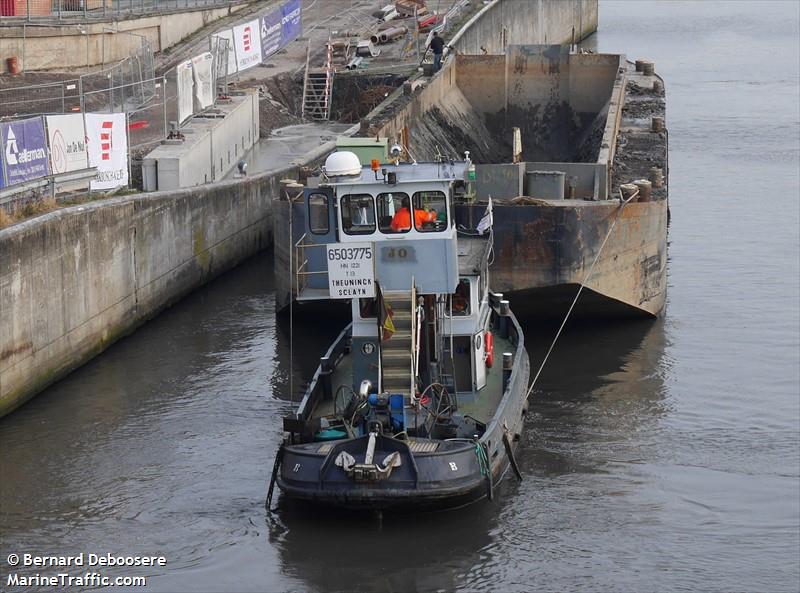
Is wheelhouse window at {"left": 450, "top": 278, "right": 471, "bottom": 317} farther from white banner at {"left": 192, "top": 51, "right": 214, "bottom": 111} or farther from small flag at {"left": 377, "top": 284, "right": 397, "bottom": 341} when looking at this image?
white banner at {"left": 192, "top": 51, "right": 214, "bottom": 111}

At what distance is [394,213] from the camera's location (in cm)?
2262

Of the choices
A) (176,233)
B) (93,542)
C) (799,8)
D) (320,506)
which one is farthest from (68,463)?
(799,8)

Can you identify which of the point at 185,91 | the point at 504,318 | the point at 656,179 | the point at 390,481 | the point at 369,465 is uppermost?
the point at 185,91

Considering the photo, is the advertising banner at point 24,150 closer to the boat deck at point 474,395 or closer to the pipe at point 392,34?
the boat deck at point 474,395

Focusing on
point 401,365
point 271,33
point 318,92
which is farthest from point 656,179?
point 271,33

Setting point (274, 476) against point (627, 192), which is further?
point (627, 192)

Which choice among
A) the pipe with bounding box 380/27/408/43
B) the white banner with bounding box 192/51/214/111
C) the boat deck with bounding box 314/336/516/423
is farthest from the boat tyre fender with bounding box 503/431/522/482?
the pipe with bounding box 380/27/408/43

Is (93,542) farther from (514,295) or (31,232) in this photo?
(514,295)

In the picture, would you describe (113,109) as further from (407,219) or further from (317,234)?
(407,219)

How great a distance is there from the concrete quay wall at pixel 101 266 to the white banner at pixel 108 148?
137 centimetres

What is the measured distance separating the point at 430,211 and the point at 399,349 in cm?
230

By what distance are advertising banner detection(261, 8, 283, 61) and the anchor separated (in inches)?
1382

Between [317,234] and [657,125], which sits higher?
[657,125]

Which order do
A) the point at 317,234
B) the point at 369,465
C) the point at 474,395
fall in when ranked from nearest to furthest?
the point at 369,465 → the point at 474,395 → the point at 317,234
